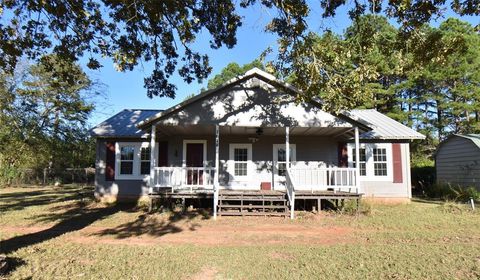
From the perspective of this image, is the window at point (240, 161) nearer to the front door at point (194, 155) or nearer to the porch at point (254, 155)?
the porch at point (254, 155)

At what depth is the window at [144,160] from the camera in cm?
1697

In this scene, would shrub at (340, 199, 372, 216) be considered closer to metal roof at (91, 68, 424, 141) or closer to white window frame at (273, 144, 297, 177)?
metal roof at (91, 68, 424, 141)

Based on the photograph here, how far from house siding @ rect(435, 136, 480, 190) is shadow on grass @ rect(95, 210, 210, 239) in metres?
14.0

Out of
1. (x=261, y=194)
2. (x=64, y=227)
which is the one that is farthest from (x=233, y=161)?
(x=64, y=227)

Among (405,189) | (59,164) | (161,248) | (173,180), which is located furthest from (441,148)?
(59,164)

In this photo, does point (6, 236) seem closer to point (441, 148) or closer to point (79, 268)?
point (79, 268)

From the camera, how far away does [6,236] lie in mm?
9742

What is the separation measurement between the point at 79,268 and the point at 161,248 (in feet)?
6.59

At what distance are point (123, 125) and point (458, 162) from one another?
17994 mm

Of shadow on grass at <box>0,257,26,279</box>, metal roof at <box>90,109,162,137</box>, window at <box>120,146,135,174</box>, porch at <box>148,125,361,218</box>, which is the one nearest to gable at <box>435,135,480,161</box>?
porch at <box>148,125,361,218</box>

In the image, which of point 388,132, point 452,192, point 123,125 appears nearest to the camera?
point 388,132

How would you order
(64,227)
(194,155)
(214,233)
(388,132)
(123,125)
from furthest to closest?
(123,125) < (388,132) < (194,155) < (64,227) < (214,233)

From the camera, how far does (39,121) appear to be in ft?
110

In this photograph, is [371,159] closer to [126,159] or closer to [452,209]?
[452,209]
